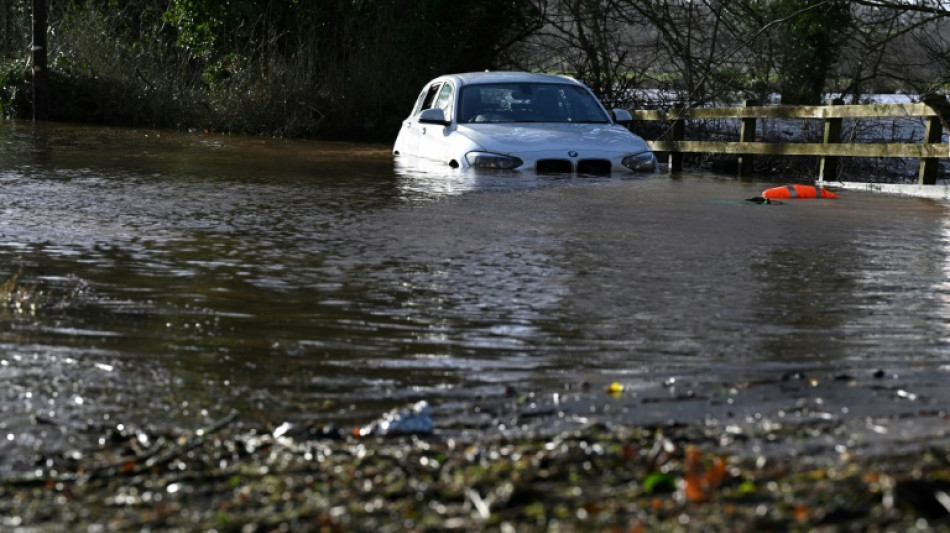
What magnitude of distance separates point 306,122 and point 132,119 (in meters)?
4.54

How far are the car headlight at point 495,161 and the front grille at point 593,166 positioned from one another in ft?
2.02

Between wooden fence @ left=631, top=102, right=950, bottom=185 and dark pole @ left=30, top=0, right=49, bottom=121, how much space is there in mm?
13609

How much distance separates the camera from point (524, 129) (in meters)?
14.7

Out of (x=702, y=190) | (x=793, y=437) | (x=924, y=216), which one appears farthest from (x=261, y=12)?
(x=793, y=437)

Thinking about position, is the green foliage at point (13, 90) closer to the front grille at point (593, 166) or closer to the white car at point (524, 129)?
the white car at point (524, 129)

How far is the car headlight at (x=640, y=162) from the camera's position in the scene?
14562 millimetres

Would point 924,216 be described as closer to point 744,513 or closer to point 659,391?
point 659,391

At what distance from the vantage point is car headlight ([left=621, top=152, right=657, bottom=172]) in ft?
47.8

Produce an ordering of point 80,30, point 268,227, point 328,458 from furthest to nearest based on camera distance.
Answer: point 80,30, point 268,227, point 328,458

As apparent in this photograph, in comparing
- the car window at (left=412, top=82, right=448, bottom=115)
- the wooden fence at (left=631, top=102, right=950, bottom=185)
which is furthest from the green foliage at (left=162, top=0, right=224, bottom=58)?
the car window at (left=412, top=82, right=448, bottom=115)

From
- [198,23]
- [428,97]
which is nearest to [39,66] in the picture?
[198,23]

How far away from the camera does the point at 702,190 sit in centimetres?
1484

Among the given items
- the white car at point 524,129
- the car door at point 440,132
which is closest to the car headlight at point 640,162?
the white car at point 524,129

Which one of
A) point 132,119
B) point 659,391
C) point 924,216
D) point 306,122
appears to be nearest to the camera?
point 659,391
